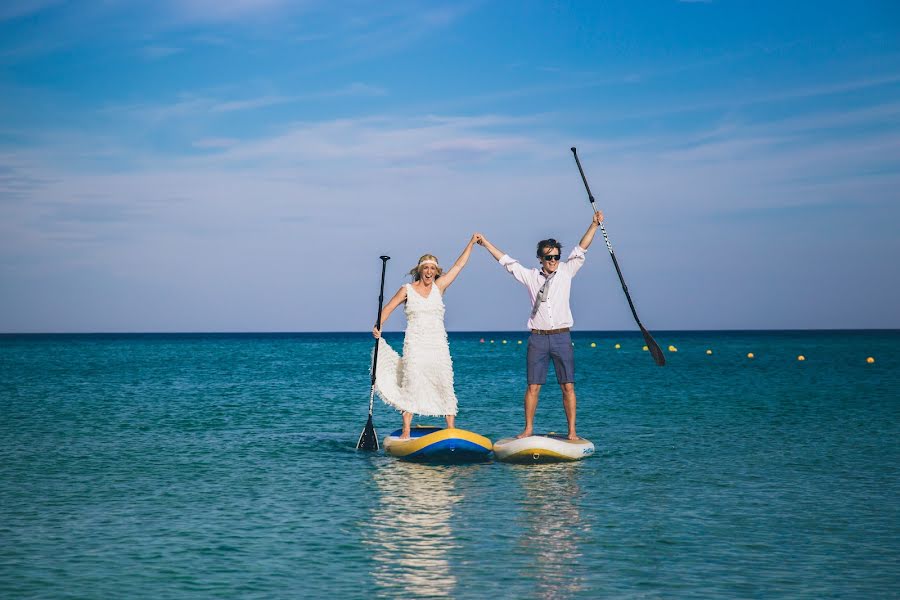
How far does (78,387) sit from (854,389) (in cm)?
3052

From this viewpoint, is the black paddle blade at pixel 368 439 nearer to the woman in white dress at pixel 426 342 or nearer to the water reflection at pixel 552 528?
the woman in white dress at pixel 426 342

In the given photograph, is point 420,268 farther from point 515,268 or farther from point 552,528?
point 552,528

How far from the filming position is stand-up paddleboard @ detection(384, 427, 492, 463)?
1515cm

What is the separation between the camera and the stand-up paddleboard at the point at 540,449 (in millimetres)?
15062

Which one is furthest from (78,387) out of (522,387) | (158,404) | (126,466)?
(126,466)

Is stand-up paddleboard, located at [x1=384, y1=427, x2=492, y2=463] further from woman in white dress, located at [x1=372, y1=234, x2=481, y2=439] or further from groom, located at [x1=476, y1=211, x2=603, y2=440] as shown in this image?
groom, located at [x1=476, y1=211, x2=603, y2=440]

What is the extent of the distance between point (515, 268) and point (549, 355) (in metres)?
1.42

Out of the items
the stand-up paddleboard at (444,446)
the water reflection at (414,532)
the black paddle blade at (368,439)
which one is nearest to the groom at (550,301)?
the stand-up paddleboard at (444,446)

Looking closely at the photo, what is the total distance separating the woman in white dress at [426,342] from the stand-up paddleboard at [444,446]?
356 mm

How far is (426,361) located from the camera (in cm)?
1559

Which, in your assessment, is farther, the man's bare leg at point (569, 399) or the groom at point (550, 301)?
the man's bare leg at point (569, 399)

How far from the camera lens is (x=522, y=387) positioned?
39094mm

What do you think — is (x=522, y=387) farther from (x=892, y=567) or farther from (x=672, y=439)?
(x=892, y=567)

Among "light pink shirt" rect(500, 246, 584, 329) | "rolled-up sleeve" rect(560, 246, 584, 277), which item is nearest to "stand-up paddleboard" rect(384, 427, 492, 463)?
"light pink shirt" rect(500, 246, 584, 329)
